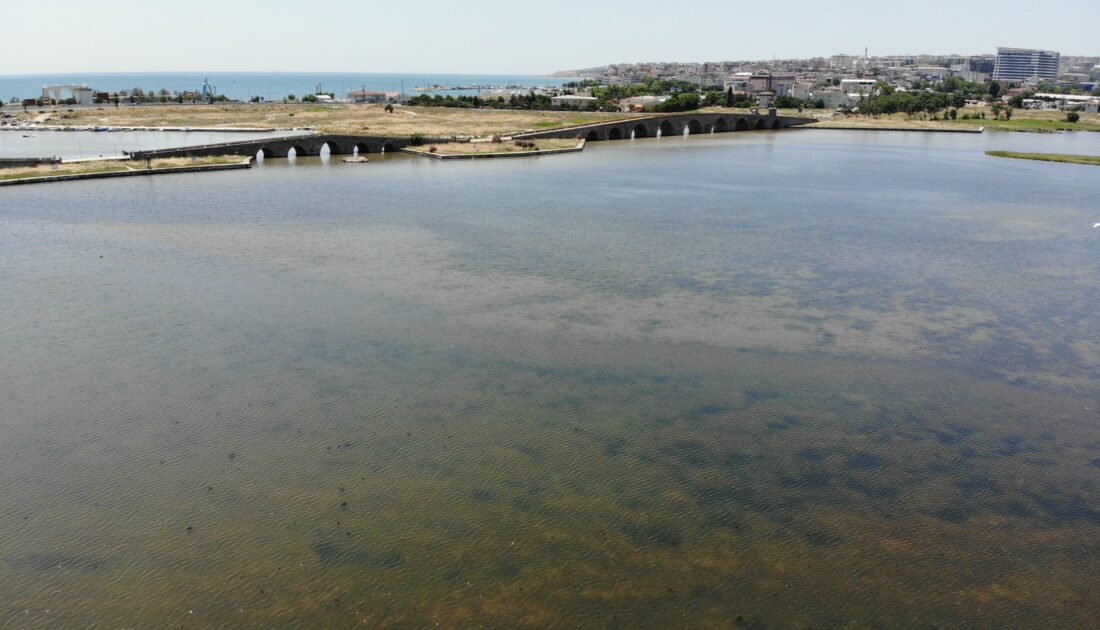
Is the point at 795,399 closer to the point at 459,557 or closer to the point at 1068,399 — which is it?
the point at 1068,399

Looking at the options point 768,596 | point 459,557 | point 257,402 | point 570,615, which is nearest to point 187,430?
point 257,402

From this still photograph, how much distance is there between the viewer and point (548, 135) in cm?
7181

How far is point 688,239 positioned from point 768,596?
76.7ft

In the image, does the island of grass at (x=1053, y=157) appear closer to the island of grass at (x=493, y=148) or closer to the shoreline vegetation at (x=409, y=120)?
the shoreline vegetation at (x=409, y=120)

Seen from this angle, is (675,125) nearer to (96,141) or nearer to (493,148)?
(493,148)

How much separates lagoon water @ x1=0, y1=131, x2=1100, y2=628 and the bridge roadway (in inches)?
981

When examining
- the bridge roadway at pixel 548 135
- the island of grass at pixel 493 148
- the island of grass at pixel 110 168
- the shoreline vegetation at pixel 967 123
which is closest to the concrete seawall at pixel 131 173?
the island of grass at pixel 110 168

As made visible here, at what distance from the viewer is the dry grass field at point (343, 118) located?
7956 centimetres

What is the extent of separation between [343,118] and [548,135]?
30.1 metres

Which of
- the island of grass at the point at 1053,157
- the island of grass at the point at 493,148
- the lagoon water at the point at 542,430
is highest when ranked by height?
the island of grass at the point at 493,148

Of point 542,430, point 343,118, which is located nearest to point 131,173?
point 542,430

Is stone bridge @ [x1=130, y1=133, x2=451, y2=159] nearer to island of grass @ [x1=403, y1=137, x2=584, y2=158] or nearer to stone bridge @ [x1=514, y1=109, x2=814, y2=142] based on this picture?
island of grass @ [x1=403, y1=137, x2=584, y2=158]

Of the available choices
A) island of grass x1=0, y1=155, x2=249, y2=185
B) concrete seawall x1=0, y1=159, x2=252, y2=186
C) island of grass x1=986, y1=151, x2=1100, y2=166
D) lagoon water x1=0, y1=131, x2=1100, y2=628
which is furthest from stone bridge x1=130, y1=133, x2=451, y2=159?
island of grass x1=986, y1=151, x2=1100, y2=166

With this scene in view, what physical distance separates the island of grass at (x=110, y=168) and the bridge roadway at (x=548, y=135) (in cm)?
166
